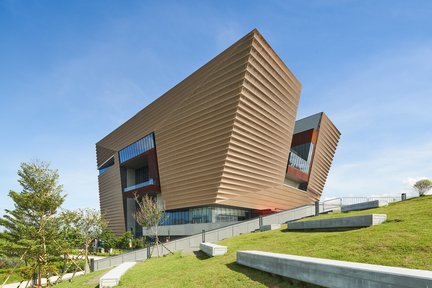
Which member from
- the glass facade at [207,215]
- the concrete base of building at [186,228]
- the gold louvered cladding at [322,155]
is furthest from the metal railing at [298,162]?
the concrete base of building at [186,228]

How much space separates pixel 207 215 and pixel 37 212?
2541cm

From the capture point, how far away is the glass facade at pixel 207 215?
1751 inches

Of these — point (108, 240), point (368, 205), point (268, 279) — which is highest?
point (268, 279)

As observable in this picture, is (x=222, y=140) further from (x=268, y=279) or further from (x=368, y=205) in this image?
(x=268, y=279)

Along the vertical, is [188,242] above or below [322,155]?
below

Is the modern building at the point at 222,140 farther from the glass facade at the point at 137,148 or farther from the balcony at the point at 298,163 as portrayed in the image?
the balcony at the point at 298,163

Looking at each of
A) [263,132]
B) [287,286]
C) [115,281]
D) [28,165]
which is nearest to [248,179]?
[263,132]

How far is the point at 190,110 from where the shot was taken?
43062 millimetres

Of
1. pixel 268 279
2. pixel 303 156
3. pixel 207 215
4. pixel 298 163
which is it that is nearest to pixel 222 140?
pixel 207 215

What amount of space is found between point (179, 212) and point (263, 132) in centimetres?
1825

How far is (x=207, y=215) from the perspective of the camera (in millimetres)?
44625

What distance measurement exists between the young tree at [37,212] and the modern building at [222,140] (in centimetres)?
2043

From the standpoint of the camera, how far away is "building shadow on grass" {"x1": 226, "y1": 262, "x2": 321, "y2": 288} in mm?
8746

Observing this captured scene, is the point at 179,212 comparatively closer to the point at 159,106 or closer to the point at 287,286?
the point at 159,106
